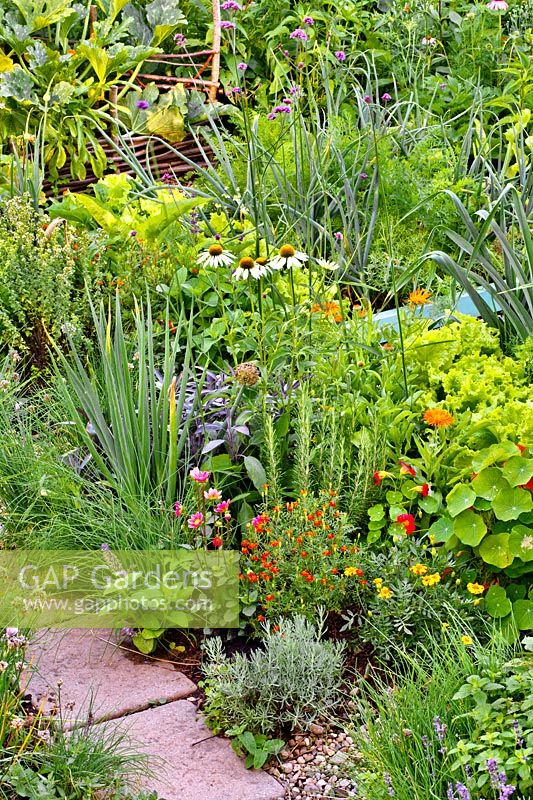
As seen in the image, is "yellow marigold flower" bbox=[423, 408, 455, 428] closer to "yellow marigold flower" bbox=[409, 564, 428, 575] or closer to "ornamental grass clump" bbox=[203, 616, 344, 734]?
"yellow marigold flower" bbox=[409, 564, 428, 575]

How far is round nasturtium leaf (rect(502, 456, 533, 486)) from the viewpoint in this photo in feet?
8.48

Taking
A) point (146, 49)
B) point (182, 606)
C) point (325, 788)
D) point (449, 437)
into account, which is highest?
point (146, 49)

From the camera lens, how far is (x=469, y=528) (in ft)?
8.66

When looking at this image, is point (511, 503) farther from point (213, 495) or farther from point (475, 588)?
point (213, 495)

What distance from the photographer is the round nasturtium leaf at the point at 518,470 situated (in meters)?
2.59

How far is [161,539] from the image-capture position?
2.72 meters

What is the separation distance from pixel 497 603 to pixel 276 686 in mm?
634

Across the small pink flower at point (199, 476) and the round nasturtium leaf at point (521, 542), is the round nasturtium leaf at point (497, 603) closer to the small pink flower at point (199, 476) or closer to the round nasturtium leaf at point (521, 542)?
the round nasturtium leaf at point (521, 542)

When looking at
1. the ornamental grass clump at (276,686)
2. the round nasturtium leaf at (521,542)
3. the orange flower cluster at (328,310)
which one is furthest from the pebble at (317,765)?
the orange flower cluster at (328,310)

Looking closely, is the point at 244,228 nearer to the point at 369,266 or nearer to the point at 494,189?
the point at 369,266

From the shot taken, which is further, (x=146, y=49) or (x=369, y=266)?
(x=146, y=49)

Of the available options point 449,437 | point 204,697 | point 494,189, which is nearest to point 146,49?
point 494,189

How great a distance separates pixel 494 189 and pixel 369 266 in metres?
0.67

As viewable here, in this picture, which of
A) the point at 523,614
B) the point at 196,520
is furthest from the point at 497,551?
the point at 196,520
